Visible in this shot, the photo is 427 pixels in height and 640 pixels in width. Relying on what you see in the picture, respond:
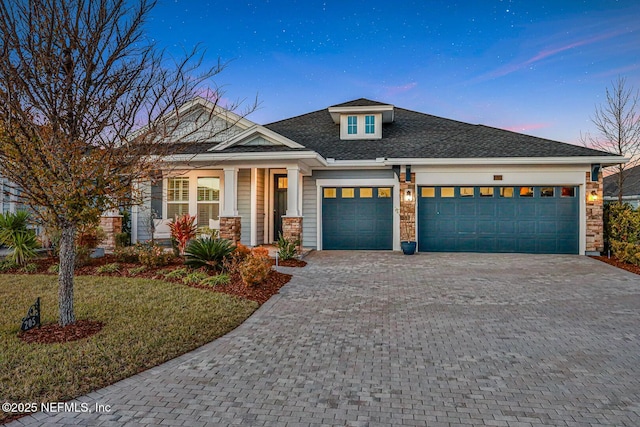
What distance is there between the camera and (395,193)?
13797 millimetres

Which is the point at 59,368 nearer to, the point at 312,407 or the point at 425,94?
the point at 312,407

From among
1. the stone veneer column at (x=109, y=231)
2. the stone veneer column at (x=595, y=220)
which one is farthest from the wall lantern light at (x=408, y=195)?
the stone veneer column at (x=109, y=231)

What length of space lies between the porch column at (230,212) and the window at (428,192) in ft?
21.6

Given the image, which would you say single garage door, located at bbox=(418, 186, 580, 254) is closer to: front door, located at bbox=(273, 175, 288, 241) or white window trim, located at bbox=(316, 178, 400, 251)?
white window trim, located at bbox=(316, 178, 400, 251)

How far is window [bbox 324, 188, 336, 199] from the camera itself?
14.2 metres

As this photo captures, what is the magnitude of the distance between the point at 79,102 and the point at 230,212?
7586 mm

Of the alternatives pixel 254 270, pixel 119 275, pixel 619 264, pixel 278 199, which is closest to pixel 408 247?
pixel 278 199

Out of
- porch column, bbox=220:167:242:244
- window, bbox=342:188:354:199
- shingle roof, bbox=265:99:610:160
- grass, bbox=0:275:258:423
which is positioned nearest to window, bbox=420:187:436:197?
shingle roof, bbox=265:99:610:160

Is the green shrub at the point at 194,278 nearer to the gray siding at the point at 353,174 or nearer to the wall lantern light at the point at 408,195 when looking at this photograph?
the gray siding at the point at 353,174

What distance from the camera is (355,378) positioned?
3695 mm

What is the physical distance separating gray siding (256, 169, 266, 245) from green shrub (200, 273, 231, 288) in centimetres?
601

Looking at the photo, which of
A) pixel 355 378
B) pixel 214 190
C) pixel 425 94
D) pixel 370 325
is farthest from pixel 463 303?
pixel 425 94

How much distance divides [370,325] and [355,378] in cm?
176

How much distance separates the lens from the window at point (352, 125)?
1576cm
